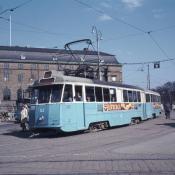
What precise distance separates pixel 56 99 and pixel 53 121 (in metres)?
1.06

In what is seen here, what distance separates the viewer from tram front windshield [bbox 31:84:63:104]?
1881 centimetres

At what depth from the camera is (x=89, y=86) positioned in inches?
808

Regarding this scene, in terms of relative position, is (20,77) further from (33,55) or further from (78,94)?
(78,94)

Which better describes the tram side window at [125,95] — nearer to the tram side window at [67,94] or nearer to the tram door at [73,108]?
the tram door at [73,108]

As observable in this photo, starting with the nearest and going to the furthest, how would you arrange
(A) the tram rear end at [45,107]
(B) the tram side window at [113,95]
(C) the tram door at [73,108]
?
1. (A) the tram rear end at [45,107]
2. (C) the tram door at [73,108]
3. (B) the tram side window at [113,95]

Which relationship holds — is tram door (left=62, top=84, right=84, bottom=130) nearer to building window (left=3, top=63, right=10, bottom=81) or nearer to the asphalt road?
the asphalt road

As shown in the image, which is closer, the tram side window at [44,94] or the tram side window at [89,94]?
the tram side window at [44,94]

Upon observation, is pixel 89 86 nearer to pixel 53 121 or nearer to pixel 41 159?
pixel 53 121

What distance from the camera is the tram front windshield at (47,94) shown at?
741 inches

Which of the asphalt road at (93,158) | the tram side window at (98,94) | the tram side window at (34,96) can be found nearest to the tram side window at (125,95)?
the tram side window at (98,94)

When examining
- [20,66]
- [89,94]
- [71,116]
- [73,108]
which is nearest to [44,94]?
[73,108]

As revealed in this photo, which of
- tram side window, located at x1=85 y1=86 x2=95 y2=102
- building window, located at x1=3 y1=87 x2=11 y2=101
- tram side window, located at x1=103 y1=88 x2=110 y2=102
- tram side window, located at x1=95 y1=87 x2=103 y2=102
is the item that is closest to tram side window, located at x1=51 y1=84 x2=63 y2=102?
tram side window, located at x1=85 y1=86 x2=95 y2=102

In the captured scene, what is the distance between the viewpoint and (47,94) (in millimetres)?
19172

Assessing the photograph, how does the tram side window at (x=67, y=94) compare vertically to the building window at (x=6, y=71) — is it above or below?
below
